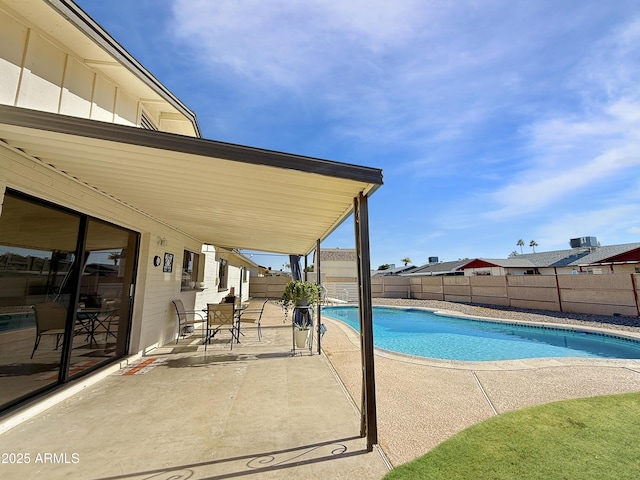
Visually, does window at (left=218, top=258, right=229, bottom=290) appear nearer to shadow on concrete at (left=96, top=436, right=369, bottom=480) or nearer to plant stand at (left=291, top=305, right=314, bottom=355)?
plant stand at (left=291, top=305, right=314, bottom=355)

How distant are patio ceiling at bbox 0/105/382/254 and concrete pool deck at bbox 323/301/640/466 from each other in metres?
2.63

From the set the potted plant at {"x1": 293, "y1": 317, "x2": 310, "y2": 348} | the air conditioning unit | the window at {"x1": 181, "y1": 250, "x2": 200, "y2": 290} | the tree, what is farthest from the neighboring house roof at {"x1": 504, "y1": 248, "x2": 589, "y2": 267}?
the tree

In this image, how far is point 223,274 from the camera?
Answer: 12.1m

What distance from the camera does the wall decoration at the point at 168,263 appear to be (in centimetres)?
633

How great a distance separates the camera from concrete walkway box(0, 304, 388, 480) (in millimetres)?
2275

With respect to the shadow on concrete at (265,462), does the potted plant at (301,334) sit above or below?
above

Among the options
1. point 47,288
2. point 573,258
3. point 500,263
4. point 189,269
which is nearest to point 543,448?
point 47,288

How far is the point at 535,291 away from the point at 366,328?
14.9 meters

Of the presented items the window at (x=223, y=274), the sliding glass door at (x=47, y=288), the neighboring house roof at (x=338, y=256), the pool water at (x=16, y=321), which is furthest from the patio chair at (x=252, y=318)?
the neighboring house roof at (x=338, y=256)

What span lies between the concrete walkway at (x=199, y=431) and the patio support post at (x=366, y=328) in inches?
8.5

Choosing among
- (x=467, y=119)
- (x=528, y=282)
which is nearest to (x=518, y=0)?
(x=467, y=119)

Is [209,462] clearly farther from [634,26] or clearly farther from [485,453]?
[634,26]

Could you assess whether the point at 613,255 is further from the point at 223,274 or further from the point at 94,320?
the point at 94,320

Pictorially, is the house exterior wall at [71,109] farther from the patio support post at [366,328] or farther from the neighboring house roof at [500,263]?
the neighboring house roof at [500,263]
